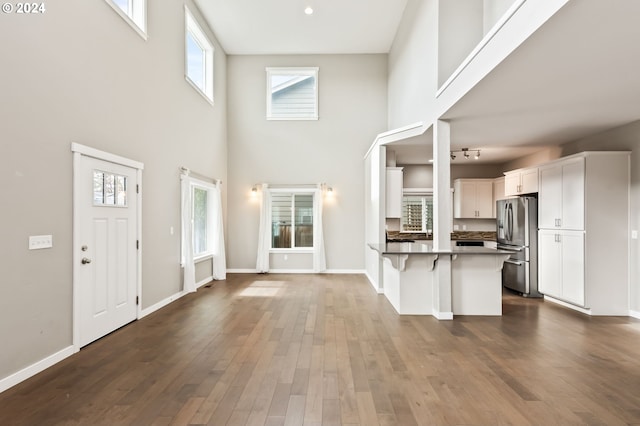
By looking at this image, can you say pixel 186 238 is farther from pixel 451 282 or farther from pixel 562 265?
pixel 562 265

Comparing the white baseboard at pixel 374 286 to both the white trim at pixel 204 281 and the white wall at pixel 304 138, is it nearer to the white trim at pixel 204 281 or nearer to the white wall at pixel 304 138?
the white wall at pixel 304 138

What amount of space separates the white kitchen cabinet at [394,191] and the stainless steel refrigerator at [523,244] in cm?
202

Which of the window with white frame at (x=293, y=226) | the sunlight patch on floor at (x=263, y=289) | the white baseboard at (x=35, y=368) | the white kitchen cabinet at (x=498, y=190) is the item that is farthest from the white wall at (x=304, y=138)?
the white baseboard at (x=35, y=368)

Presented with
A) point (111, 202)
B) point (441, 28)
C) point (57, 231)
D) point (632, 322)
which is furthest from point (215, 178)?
point (632, 322)

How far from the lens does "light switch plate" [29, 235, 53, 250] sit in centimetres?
281

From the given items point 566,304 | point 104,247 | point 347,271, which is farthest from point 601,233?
point 104,247

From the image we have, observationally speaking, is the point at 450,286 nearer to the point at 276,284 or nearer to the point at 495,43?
the point at 495,43

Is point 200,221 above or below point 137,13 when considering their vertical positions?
below

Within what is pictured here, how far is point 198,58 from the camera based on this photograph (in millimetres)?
6910

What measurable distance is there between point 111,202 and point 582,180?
245 inches

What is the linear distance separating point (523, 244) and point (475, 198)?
7.24ft

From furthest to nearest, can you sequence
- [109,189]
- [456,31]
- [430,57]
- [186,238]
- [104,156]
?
[186,238] < [430,57] < [456,31] < [109,189] < [104,156]

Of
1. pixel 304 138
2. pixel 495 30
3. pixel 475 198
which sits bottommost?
pixel 475 198

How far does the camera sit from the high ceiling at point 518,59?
2354mm
